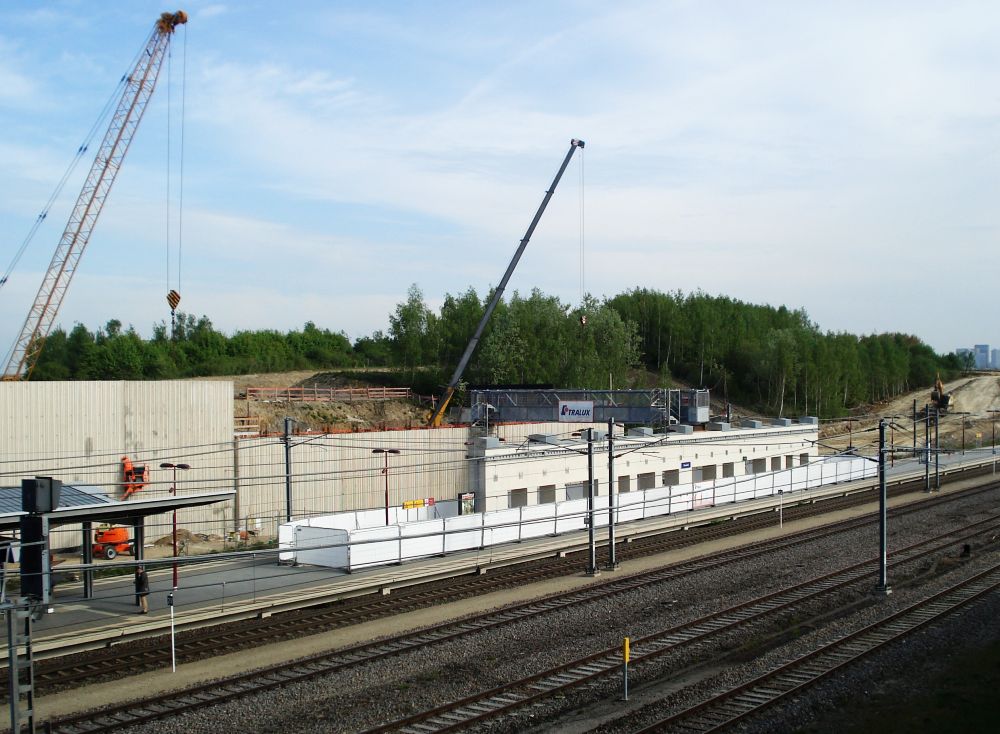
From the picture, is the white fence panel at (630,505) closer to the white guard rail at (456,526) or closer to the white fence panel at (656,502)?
the white guard rail at (456,526)

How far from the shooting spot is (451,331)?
8056 cm

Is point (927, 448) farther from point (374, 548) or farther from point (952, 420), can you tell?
point (952, 420)

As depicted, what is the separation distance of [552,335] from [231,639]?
60563 mm

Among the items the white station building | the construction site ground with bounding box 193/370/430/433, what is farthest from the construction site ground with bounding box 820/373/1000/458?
the construction site ground with bounding box 193/370/430/433

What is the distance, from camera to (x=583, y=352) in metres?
77.1

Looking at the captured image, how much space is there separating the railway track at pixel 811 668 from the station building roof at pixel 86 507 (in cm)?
1124

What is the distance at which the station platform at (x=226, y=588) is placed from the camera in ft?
58.1

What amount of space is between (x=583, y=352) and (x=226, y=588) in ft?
189

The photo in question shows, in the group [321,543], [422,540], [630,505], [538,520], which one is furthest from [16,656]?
[630,505]

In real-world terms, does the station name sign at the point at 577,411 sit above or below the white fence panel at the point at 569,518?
above

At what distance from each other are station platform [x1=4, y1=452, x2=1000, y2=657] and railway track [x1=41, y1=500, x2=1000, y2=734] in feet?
7.07

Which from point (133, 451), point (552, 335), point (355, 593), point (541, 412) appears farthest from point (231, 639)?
point (552, 335)

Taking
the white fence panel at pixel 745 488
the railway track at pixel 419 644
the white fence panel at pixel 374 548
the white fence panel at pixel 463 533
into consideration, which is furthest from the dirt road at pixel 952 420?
the white fence panel at pixel 374 548

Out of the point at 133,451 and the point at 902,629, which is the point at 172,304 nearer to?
the point at 133,451
